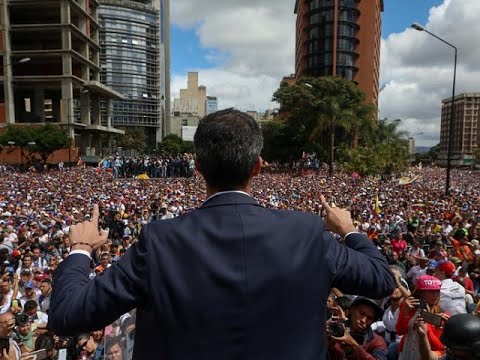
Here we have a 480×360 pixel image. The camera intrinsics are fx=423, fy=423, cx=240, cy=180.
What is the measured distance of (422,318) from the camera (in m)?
2.71

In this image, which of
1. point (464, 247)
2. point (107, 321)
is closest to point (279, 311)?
point (107, 321)

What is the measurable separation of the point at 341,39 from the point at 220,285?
7610 cm

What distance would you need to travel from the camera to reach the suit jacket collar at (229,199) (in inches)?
53.7

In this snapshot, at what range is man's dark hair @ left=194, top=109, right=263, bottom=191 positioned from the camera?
1.41 metres

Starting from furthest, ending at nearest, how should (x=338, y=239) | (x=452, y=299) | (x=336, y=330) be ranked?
(x=452, y=299)
(x=338, y=239)
(x=336, y=330)

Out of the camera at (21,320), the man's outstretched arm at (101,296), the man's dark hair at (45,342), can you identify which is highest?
the man's outstretched arm at (101,296)

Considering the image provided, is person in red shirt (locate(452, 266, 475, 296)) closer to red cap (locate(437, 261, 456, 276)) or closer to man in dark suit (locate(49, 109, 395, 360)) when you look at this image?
red cap (locate(437, 261, 456, 276))

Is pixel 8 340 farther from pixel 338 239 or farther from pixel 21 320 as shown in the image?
pixel 338 239

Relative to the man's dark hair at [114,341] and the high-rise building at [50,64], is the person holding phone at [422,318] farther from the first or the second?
the high-rise building at [50,64]

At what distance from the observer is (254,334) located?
1.26m

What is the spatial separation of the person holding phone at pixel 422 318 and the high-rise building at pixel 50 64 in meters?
54.7

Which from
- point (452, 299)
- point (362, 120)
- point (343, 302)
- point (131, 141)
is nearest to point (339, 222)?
point (343, 302)

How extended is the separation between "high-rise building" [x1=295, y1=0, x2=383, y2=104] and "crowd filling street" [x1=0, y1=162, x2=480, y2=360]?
49.2 m

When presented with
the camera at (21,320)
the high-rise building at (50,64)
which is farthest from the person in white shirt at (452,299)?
the high-rise building at (50,64)
